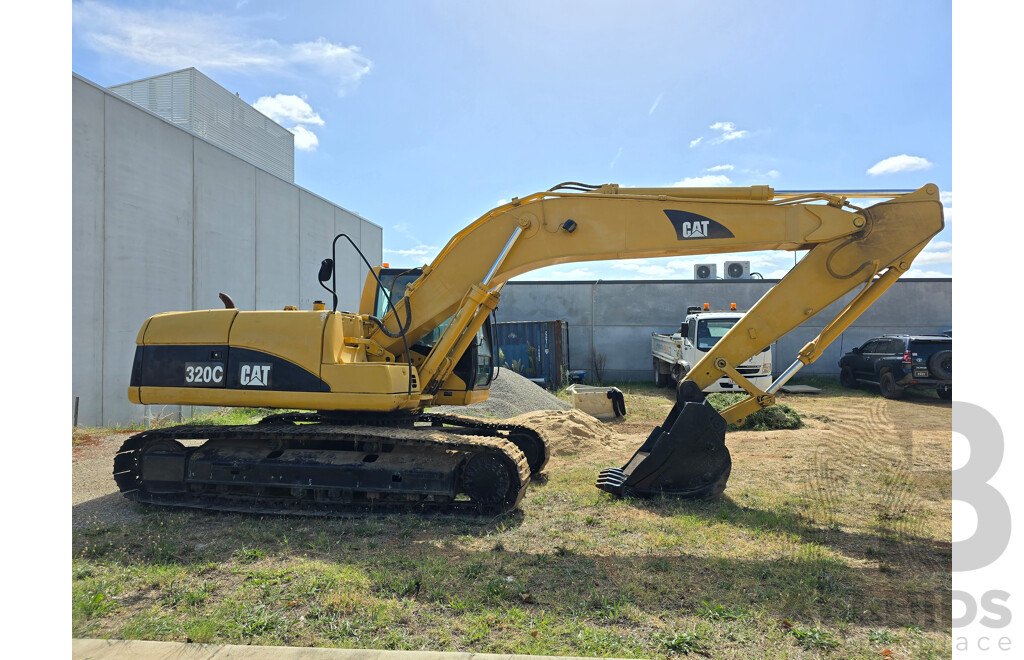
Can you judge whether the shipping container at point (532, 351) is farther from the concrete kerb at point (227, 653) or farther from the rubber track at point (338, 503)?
the concrete kerb at point (227, 653)

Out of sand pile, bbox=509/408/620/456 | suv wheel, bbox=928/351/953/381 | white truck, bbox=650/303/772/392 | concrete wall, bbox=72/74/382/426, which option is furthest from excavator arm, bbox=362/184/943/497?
suv wheel, bbox=928/351/953/381

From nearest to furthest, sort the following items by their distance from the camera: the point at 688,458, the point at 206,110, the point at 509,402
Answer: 1. the point at 688,458
2. the point at 509,402
3. the point at 206,110

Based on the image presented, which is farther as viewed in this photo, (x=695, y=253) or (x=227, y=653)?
(x=695, y=253)

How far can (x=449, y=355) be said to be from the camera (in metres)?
6.34

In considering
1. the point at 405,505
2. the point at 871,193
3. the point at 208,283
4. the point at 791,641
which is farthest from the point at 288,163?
the point at 791,641

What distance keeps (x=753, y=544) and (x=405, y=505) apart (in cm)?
321

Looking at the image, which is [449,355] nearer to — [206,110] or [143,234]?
[143,234]

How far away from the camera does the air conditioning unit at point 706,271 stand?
76.5ft

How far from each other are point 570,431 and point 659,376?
10.8m

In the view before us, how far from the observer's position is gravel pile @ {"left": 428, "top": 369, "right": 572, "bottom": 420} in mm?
12094

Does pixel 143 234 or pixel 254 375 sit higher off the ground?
pixel 143 234

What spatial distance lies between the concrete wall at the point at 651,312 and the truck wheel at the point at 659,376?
5.03 feet

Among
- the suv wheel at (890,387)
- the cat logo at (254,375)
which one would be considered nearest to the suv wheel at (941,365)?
the suv wheel at (890,387)

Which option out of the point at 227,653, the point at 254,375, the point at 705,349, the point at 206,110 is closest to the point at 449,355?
the point at 254,375
